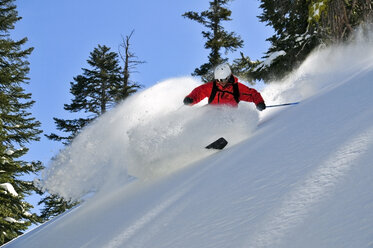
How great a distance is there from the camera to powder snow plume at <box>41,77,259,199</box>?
455 cm

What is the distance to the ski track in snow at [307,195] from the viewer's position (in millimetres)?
1516

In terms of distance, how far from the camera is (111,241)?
2.59m

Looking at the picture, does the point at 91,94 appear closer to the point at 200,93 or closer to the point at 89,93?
the point at 89,93

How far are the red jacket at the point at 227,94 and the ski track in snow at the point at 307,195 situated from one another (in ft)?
11.5

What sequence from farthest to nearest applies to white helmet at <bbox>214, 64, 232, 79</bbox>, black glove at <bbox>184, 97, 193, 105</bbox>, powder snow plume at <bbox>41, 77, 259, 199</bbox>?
white helmet at <bbox>214, 64, 232, 79</bbox> → black glove at <bbox>184, 97, 193, 105</bbox> → powder snow plume at <bbox>41, 77, 259, 199</bbox>

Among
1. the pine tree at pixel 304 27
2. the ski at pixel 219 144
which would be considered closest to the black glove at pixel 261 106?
the ski at pixel 219 144

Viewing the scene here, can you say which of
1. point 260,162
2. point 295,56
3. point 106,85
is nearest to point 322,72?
point 260,162

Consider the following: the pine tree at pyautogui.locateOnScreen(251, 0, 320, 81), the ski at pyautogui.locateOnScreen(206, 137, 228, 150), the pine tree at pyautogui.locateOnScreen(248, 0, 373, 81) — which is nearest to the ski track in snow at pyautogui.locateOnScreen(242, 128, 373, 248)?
the ski at pyautogui.locateOnScreen(206, 137, 228, 150)

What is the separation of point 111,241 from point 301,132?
6.67ft

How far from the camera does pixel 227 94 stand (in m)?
5.58

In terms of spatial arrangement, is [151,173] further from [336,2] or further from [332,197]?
[336,2]

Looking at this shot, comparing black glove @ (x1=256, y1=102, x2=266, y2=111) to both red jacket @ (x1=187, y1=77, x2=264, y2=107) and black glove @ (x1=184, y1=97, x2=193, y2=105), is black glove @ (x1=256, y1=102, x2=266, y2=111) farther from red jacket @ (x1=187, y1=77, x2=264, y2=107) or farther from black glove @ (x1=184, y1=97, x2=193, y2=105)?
black glove @ (x1=184, y1=97, x2=193, y2=105)

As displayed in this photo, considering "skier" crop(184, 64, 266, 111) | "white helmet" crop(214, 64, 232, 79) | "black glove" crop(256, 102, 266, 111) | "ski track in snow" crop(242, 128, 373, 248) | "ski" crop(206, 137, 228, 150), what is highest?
"white helmet" crop(214, 64, 232, 79)

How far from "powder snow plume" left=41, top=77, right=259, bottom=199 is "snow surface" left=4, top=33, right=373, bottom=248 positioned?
0.7 inches
